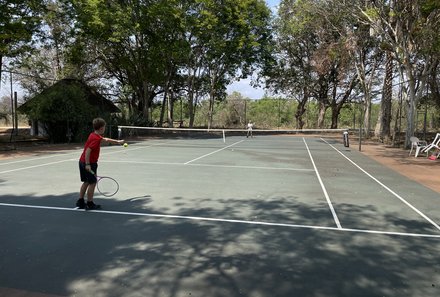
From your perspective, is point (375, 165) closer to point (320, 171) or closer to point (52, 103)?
point (320, 171)

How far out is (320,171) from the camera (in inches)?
496

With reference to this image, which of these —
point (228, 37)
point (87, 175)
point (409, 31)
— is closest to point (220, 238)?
point (87, 175)

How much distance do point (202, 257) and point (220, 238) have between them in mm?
782

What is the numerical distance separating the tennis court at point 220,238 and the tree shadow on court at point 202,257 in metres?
0.01

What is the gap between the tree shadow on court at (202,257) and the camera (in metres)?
3.92

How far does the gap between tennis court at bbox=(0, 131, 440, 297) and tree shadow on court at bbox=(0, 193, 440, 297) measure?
0.01m

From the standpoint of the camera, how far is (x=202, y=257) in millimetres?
4695

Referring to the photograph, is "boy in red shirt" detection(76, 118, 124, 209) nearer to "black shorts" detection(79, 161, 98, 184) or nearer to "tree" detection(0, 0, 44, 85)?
"black shorts" detection(79, 161, 98, 184)

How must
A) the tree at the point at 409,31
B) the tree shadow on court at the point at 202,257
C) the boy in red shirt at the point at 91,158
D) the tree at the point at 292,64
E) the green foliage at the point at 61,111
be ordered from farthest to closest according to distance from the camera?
the tree at the point at 292,64, the green foliage at the point at 61,111, the tree at the point at 409,31, the boy in red shirt at the point at 91,158, the tree shadow on court at the point at 202,257

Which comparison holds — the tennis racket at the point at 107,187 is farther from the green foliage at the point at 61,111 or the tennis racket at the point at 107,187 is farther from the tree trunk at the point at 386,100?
the tree trunk at the point at 386,100

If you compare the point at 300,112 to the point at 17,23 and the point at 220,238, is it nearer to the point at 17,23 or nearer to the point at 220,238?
the point at 17,23

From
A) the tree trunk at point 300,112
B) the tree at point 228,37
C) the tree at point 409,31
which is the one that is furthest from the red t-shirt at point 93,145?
the tree trunk at point 300,112

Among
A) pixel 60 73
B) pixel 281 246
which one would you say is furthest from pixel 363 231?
pixel 60 73

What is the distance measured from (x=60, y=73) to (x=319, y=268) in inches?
1500
